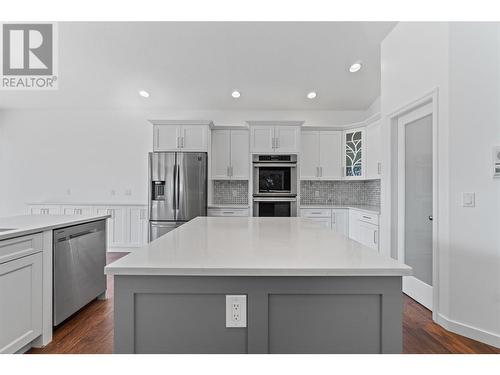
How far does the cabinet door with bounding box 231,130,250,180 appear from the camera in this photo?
215 inches

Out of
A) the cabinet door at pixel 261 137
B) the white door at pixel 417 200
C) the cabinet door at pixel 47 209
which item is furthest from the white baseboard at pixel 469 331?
the cabinet door at pixel 47 209

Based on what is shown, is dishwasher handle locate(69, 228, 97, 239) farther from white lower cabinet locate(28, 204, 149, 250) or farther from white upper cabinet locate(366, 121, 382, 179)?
white upper cabinet locate(366, 121, 382, 179)

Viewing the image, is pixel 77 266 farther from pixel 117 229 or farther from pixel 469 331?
pixel 469 331

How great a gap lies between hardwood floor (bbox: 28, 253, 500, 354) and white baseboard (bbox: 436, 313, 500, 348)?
4 centimetres

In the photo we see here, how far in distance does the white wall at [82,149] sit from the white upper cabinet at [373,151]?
0.88 meters

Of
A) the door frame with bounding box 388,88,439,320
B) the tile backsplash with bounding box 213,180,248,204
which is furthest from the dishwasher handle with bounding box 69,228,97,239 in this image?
the door frame with bounding box 388,88,439,320

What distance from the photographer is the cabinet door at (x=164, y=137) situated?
5156 mm

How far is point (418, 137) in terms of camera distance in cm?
310

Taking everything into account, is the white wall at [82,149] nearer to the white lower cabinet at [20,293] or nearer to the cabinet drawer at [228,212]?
the cabinet drawer at [228,212]

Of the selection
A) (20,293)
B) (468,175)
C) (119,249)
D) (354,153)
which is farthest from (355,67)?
(119,249)

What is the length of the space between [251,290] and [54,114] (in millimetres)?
6228

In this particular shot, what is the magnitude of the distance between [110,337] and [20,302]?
70 centimetres
